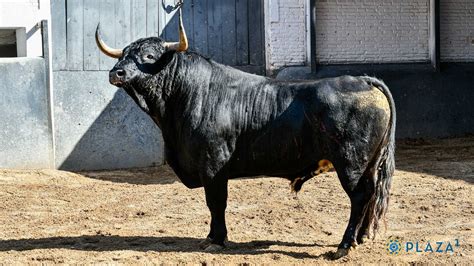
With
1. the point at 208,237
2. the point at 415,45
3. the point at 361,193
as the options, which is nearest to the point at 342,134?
the point at 361,193

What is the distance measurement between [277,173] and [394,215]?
1.98 m

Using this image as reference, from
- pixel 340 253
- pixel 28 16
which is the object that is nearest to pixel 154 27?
pixel 28 16

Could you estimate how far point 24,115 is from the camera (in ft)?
41.9

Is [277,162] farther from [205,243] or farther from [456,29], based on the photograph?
[456,29]

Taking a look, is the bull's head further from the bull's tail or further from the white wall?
the white wall

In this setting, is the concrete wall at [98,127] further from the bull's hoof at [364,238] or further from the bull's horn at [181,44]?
the bull's hoof at [364,238]

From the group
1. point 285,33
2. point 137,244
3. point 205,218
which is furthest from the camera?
point 285,33

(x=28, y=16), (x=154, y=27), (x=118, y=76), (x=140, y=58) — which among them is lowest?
(x=118, y=76)

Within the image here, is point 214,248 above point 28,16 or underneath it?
underneath

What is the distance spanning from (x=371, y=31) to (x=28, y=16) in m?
5.91

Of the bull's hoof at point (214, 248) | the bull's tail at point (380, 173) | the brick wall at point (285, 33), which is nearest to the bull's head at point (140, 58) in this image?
the bull's hoof at point (214, 248)

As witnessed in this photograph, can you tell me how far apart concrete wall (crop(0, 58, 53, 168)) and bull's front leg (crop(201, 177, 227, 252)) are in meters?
5.48

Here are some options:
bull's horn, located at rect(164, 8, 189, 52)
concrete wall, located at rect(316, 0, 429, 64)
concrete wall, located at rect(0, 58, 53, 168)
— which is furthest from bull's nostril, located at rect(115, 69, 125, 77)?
concrete wall, located at rect(316, 0, 429, 64)

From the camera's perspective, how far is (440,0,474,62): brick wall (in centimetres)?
1600
